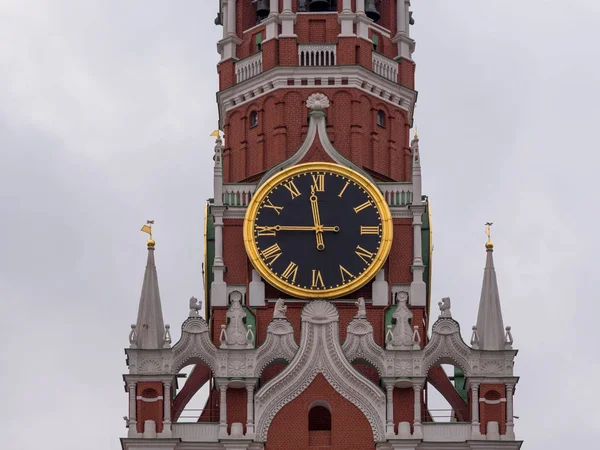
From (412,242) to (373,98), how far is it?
4063 millimetres

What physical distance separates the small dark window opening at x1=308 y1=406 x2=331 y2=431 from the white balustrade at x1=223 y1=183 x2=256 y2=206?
5.08m

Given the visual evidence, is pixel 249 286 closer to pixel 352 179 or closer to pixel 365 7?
pixel 352 179

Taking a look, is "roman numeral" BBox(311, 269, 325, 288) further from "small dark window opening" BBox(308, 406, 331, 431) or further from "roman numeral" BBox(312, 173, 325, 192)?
"small dark window opening" BBox(308, 406, 331, 431)

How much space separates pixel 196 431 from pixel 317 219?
557 centimetres

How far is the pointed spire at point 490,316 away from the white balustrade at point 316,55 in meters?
6.60

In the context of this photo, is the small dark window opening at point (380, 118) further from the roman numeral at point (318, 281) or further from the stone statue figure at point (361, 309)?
the stone statue figure at point (361, 309)

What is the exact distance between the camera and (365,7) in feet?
231

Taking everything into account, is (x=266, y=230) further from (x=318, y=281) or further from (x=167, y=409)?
(x=167, y=409)

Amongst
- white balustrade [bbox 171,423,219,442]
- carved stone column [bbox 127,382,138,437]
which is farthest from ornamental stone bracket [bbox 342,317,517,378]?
carved stone column [bbox 127,382,138,437]

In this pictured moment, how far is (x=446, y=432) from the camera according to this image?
64.3m

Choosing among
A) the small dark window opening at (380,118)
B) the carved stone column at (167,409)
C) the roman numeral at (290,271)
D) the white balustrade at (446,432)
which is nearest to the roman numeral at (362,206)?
the roman numeral at (290,271)

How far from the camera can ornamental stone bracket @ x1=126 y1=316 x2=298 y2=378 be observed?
212 feet

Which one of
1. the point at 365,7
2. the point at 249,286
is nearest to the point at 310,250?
the point at 249,286

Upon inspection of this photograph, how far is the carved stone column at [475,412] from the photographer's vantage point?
64125 millimetres
